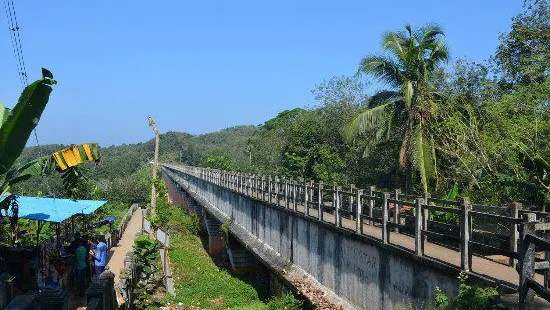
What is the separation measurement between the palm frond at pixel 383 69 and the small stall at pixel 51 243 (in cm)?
1323

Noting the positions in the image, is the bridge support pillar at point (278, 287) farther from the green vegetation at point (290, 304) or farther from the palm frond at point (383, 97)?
→ the palm frond at point (383, 97)

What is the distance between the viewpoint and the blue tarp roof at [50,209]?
1608cm

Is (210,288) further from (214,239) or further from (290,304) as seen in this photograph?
(214,239)

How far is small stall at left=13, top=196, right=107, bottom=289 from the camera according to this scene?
50.2 feet

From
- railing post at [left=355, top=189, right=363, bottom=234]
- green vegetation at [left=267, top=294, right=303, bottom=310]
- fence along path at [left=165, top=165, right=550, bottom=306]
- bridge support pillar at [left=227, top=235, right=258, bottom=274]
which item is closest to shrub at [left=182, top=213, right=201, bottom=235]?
bridge support pillar at [left=227, top=235, right=258, bottom=274]

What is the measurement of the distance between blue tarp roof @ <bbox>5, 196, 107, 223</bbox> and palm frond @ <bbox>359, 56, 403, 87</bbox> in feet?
43.3

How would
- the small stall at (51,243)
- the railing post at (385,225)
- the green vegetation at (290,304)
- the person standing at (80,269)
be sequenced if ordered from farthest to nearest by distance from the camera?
the person standing at (80,269) < the small stall at (51,243) < the green vegetation at (290,304) < the railing post at (385,225)

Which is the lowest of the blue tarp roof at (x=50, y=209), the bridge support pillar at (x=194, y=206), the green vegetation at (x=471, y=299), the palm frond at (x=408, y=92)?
the bridge support pillar at (x=194, y=206)

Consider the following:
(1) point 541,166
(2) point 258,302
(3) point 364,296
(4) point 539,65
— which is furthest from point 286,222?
(4) point 539,65

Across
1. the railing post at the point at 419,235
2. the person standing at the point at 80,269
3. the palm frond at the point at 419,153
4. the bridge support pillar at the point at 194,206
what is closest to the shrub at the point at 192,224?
the bridge support pillar at the point at 194,206

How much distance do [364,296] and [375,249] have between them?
1116 millimetres

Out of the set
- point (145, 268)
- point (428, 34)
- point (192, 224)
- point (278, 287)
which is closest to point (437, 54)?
point (428, 34)

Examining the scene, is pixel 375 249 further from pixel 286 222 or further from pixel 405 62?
pixel 405 62

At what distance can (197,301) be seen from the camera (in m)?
22.2
